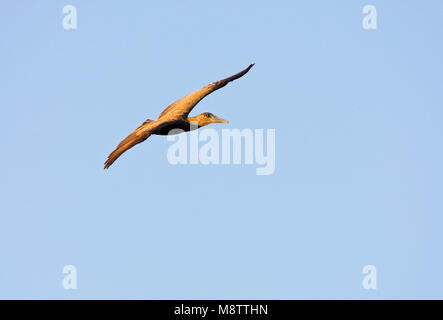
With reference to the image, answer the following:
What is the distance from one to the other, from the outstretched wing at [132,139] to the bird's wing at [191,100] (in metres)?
2.06

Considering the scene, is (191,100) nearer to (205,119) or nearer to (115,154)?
(205,119)

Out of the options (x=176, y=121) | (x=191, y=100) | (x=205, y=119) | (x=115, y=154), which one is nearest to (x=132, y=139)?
(x=115, y=154)

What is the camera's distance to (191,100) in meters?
36.0

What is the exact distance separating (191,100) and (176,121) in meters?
2.49

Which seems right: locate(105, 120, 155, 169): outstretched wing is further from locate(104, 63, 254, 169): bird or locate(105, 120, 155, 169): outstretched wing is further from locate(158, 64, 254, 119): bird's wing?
locate(158, 64, 254, 119): bird's wing

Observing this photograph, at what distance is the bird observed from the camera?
29773 millimetres

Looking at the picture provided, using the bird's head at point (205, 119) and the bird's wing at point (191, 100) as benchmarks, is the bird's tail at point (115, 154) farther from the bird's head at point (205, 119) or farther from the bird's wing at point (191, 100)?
the bird's wing at point (191, 100)

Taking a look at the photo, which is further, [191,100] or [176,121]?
[191,100]

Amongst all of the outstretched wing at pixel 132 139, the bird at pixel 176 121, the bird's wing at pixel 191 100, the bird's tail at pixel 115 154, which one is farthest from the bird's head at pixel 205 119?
the bird's tail at pixel 115 154

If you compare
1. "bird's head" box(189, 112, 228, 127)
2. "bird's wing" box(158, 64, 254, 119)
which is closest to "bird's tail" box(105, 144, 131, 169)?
"bird's head" box(189, 112, 228, 127)

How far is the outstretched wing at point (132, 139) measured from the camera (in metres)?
28.8
